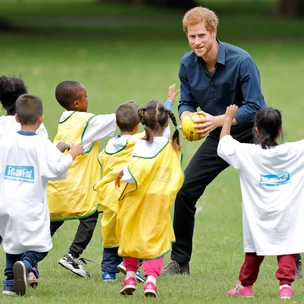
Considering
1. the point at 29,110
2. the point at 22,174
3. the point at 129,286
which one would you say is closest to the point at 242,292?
the point at 129,286

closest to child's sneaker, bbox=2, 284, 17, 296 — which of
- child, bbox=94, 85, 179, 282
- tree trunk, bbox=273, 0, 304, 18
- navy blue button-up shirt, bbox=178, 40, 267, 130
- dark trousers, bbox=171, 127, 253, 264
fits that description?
child, bbox=94, 85, 179, 282

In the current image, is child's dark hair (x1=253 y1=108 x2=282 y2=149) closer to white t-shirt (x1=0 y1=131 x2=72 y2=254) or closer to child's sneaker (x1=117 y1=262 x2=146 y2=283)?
white t-shirt (x1=0 y1=131 x2=72 y2=254)

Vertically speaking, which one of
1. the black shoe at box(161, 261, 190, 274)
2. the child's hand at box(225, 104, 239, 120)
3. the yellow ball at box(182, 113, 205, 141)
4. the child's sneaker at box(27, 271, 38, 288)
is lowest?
the black shoe at box(161, 261, 190, 274)

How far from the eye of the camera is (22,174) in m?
6.82

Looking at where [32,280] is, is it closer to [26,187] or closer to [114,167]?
[26,187]

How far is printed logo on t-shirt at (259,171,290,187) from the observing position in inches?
263

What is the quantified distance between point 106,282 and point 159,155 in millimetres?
1326

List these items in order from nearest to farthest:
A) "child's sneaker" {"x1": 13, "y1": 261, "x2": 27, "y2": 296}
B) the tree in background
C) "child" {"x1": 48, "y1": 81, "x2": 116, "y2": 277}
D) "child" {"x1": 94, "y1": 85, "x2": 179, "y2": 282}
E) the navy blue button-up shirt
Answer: "child's sneaker" {"x1": 13, "y1": 261, "x2": 27, "y2": 296}
"child" {"x1": 94, "y1": 85, "x2": 179, "y2": 282}
the navy blue button-up shirt
"child" {"x1": 48, "y1": 81, "x2": 116, "y2": 277}
the tree in background

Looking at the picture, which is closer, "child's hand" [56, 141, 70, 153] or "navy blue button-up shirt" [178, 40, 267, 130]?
"child's hand" [56, 141, 70, 153]

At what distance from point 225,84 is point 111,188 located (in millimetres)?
1347

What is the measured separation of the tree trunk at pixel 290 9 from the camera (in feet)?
133

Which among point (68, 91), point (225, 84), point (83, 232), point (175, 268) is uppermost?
point (225, 84)

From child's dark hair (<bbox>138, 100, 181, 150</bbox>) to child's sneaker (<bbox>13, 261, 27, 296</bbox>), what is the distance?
1302mm

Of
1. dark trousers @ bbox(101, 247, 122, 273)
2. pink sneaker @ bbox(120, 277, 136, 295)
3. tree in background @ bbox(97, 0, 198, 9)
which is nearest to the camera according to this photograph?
pink sneaker @ bbox(120, 277, 136, 295)
